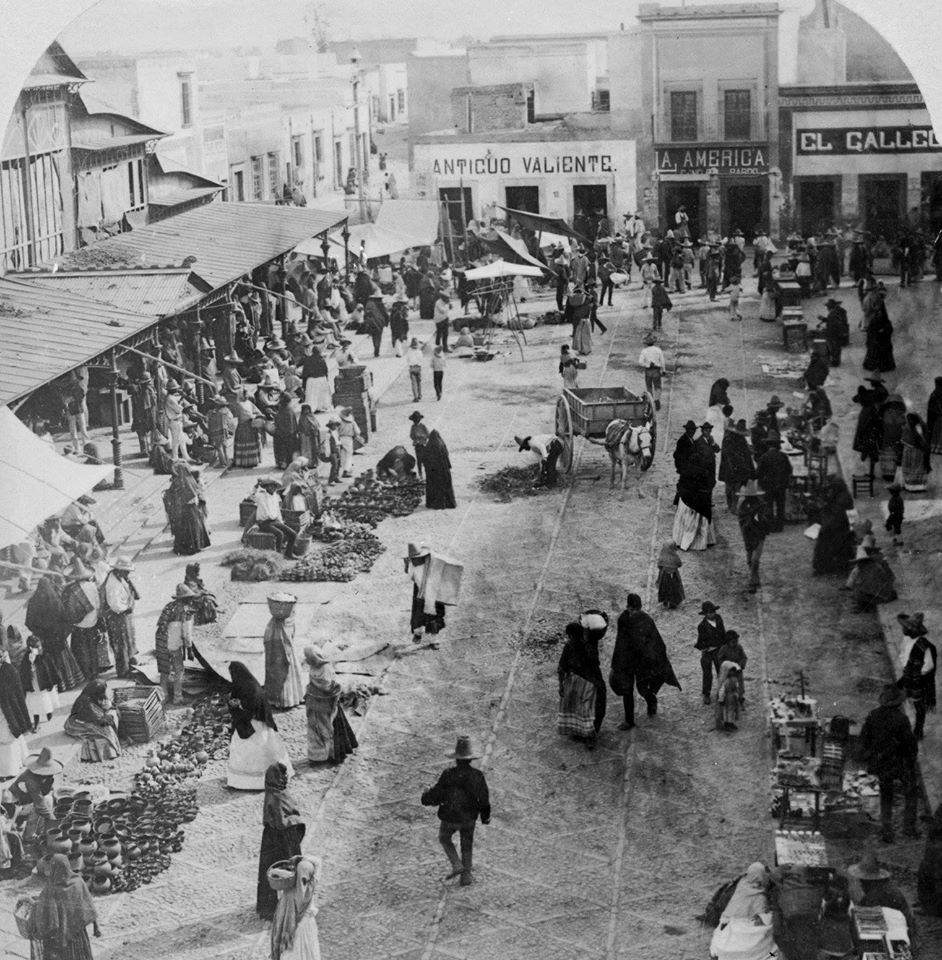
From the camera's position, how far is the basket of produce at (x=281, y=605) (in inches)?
554

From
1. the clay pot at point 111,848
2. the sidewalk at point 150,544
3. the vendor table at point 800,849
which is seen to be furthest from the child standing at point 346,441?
the vendor table at point 800,849

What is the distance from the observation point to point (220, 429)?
766 inches

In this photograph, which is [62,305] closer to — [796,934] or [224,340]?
[224,340]

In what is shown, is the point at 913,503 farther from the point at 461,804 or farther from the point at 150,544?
the point at 150,544

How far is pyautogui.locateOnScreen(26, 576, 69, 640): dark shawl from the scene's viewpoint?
1415cm

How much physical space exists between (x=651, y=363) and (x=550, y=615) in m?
5.46

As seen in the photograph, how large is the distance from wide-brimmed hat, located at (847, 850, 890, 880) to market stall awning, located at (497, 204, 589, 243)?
7940 mm

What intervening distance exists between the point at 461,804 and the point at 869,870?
9.77ft

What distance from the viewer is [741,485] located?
18031 mm

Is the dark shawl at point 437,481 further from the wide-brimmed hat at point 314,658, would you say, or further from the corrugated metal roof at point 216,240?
the wide-brimmed hat at point 314,658

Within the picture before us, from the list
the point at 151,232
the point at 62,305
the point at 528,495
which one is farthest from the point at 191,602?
the point at 151,232

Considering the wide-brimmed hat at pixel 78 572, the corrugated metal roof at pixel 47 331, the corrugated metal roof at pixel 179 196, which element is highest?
the corrugated metal roof at pixel 179 196

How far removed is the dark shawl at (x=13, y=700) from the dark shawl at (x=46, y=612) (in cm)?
137

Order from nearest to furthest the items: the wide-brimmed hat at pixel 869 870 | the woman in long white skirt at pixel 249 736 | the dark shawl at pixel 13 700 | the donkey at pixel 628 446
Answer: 1. the wide-brimmed hat at pixel 869 870
2. the dark shawl at pixel 13 700
3. the woman in long white skirt at pixel 249 736
4. the donkey at pixel 628 446
